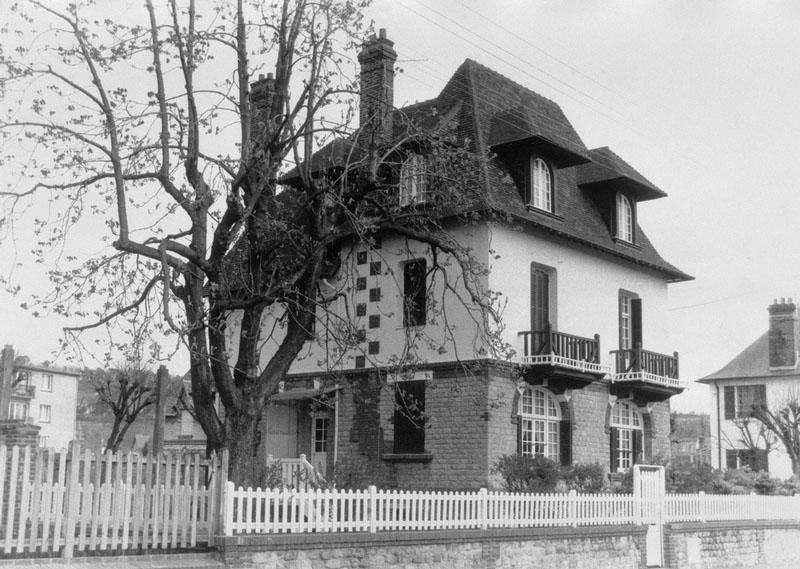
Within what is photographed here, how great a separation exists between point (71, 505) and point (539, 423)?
15124 mm

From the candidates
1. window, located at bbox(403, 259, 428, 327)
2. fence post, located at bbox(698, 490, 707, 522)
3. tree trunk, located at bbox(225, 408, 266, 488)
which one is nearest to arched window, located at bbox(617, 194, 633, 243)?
window, located at bbox(403, 259, 428, 327)

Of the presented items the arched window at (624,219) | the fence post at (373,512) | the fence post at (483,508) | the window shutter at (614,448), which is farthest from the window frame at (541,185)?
the fence post at (373,512)

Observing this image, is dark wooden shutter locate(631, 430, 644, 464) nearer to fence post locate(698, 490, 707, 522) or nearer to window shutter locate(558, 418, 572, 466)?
window shutter locate(558, 418, 572, 466)

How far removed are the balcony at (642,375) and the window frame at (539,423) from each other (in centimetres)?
255

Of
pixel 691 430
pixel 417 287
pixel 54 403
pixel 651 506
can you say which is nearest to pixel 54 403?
pixel 54 403

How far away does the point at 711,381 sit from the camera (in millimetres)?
52344

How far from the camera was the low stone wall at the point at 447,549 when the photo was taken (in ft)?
42.3

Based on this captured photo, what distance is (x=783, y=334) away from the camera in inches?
1937

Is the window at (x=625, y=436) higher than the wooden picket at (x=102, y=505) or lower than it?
higher

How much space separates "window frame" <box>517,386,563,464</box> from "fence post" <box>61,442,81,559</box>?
540 inches

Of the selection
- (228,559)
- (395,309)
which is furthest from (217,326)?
(395,309)

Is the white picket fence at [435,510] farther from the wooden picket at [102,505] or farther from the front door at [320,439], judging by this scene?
the front door at [320,439]

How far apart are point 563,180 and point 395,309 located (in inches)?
254

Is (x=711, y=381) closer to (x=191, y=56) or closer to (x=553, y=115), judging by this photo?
(x=553, y=115)
